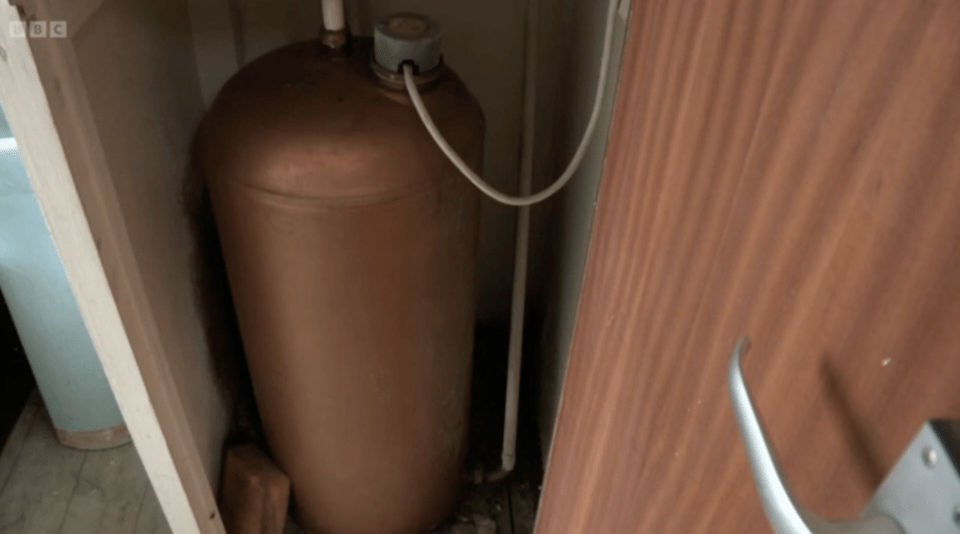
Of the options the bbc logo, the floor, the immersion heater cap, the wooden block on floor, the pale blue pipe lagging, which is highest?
the bbc logo

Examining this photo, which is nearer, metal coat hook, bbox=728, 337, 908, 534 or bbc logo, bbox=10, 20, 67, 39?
metal coat hook, bbox=728, 337, 908, 534

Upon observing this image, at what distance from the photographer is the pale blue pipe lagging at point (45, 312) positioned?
1.05 meters

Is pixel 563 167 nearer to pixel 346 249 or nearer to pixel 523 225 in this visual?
pixel 523 225

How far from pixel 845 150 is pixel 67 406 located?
4.54 ft

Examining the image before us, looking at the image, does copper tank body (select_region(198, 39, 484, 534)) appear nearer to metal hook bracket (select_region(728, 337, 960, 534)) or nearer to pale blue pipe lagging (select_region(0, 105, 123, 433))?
pale blue pipe lagging (select_region(0, 105, 123, 433))

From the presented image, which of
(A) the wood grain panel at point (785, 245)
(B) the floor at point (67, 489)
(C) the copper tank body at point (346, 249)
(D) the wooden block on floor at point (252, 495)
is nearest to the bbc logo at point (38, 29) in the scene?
(C) the copper tank body at point (346, 249)

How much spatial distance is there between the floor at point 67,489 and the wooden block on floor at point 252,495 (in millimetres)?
197

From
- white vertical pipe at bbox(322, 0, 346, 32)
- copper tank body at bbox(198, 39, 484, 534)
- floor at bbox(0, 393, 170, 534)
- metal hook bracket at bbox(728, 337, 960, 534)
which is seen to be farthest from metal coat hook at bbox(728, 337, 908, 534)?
floor at bbox(0, 393, 170, 534)

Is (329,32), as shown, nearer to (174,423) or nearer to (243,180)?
(243,180)

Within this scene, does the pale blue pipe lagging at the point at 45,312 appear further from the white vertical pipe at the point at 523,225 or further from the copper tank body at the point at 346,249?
the white vertical pipe at the point at 523,225

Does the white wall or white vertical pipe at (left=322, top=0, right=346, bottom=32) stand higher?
white vertical pipe at (left=322, top=0, right=346, bottom=32)

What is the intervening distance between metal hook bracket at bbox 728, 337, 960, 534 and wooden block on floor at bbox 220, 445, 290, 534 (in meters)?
0.99

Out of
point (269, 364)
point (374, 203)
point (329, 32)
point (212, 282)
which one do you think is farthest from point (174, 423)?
point (329, 32)

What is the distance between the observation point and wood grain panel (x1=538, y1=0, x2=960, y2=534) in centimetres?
22
